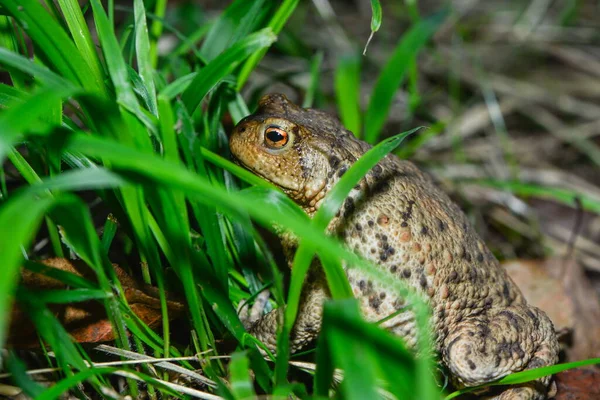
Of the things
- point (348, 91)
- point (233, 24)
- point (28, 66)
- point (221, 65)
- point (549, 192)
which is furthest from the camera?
point (549, 192)

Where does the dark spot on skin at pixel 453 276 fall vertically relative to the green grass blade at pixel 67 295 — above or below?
above

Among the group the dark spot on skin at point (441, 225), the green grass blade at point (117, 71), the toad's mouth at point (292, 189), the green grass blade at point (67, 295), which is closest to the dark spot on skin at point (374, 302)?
the dark spot on skin at point (441, 225)

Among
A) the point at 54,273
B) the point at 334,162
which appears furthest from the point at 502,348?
the point at 54,273

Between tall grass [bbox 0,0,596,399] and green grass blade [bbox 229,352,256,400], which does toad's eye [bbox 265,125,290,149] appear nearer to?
tall grass [bbox 0,0,596,399]

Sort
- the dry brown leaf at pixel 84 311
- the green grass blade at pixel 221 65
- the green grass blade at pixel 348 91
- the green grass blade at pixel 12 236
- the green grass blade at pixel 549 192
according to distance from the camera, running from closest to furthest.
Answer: the green grass blade at pixel 12 236 < the dry brown leaf at pixel 84 311 < the green grass blade at pixel 221 65 < the green grass blade at pixel 348 91 < the green grass blade at pixel 549 192

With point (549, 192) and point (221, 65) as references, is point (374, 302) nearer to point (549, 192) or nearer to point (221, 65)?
point (221, 65)

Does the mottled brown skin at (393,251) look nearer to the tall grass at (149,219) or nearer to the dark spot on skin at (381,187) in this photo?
the dark spot on skin at (381,187)
